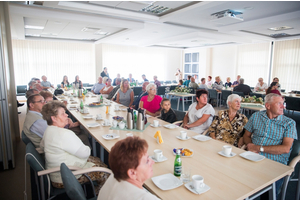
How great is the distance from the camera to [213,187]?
1.29 metres

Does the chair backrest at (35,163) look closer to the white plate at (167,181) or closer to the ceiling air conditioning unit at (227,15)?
the white plate at (167,181)

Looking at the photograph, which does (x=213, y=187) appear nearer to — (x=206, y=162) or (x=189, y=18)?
(x=206, y=162)

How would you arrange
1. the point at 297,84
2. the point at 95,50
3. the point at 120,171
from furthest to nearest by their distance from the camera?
the point at 95,50
the point at 297,84
the point at 120,171

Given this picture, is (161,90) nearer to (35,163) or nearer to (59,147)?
(59,147)

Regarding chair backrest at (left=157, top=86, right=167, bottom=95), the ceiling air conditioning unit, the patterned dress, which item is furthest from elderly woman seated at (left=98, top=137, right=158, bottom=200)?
chair backrest at (left=157, top=86, right=167, bottom=95)

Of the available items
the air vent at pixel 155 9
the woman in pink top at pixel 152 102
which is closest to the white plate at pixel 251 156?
the woman in pink top at pixel 152 102

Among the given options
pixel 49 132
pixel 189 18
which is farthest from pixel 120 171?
pixel 189 18

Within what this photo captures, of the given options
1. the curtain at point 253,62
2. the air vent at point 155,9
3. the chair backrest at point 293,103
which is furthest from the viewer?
the curtain at point 253,62

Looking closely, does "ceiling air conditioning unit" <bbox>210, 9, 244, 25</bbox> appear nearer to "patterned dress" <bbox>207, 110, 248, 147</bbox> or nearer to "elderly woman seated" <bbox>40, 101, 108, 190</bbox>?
"patterned dress" <bbox>207, 110, 248, 147</bbox>

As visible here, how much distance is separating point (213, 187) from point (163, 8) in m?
4.84

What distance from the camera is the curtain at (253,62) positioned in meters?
9.97

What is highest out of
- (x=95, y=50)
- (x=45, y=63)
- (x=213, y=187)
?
(x=95, y=50)

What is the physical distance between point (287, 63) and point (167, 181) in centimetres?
1017

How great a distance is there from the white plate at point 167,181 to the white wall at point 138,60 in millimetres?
10421
